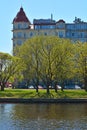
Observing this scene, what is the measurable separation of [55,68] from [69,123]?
157 ft

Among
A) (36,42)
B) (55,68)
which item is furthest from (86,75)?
(36,42)

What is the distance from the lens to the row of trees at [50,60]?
100625 millimetres

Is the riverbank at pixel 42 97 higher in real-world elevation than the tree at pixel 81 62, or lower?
lower

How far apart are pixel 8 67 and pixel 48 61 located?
10900mm

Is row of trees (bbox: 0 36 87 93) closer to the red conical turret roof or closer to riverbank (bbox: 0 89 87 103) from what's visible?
riverbank (bbox: 0 89 87 103)

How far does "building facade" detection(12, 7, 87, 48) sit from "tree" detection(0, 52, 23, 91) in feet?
195

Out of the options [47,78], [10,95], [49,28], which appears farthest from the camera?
[49,28]

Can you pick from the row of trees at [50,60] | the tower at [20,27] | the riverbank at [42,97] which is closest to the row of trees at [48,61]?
the row of trees at [50,60]

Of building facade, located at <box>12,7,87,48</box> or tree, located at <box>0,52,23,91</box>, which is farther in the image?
building facade, located at <box>12,7,87,48</box>

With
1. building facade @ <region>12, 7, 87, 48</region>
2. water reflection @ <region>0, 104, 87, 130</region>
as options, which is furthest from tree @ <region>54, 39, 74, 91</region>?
building facade @ <region>12, 7, 87, 48</region>

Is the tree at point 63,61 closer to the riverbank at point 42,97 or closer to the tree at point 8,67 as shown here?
the riverbank at point 42,97

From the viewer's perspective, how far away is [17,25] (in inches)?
6580

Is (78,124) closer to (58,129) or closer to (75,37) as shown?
(58,129)

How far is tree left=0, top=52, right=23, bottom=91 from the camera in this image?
105 meters
